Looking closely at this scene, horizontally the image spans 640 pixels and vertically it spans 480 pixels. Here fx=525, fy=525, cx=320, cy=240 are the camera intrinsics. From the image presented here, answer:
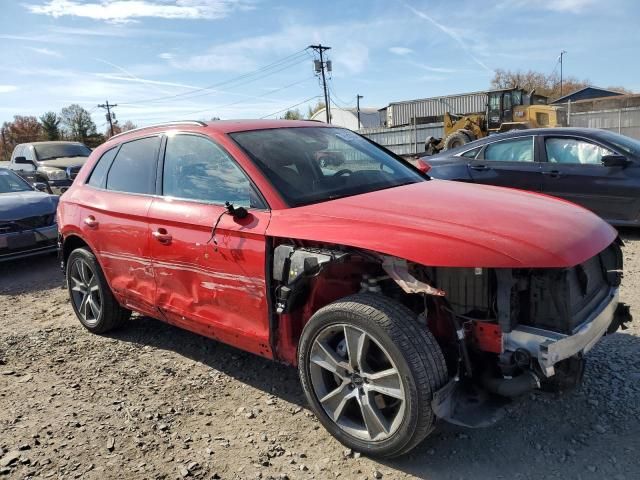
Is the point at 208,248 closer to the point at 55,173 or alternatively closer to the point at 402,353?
the point at 402,353

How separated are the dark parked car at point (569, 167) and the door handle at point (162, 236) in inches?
199

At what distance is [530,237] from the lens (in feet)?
7.93

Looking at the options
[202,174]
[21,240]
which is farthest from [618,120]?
[202,174]

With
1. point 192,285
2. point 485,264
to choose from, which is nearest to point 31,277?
point 192,285

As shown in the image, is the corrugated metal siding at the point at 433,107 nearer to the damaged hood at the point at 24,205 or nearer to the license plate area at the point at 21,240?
the damaged hood at the point at 24,205

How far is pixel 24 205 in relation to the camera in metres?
7.54

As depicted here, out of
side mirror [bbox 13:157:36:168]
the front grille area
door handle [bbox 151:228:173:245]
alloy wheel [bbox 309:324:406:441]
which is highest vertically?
side mirror [bbox 13:157:36:168]

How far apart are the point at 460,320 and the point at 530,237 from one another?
0.51 metres

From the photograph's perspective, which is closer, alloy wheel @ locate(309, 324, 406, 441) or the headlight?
alloy wheel @ locate(309, 324, 406, 441)

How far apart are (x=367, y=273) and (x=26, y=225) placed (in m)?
6.34

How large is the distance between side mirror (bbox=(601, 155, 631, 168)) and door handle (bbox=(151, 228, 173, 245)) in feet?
17.8

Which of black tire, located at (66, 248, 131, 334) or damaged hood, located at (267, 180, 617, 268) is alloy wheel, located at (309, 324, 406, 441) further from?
black tire, located at (66, 248, 131, 334)

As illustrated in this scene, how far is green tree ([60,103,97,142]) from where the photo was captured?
6844 cm

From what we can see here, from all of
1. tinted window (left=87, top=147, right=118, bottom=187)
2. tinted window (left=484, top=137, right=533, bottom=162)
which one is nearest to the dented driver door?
tinted window (left=87, top=147, right=118, bottom=187)
